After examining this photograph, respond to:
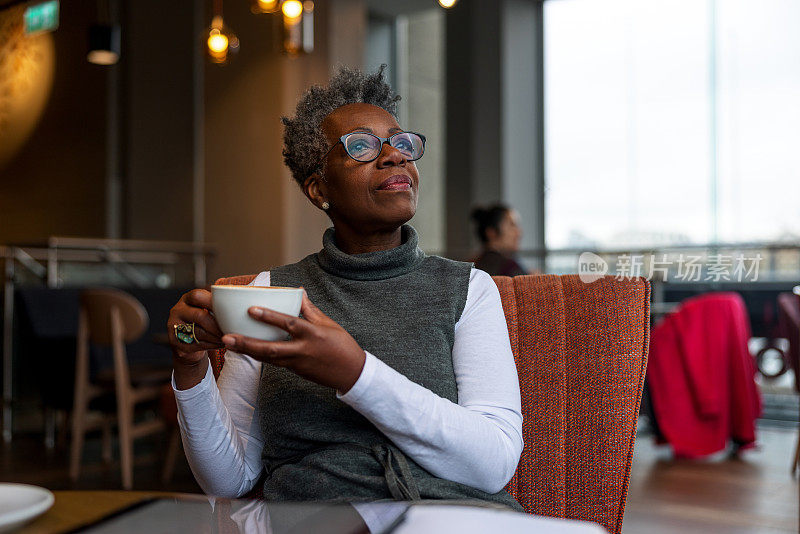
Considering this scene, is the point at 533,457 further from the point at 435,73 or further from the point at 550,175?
the point at 435,73

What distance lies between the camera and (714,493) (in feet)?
9.98

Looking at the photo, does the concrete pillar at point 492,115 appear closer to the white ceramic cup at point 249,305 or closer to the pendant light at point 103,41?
the pendant light at point 103,41

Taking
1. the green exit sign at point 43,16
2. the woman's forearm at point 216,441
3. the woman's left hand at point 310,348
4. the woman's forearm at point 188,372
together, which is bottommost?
the woman's forearm at point 216,441

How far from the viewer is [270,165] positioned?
18.1 ft

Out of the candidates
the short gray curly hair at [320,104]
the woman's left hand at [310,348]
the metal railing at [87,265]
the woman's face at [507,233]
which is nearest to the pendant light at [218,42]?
the metal railing at [87,265]

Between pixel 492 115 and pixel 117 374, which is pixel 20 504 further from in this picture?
pixel 492 115

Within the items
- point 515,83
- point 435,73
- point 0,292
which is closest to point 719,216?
point 515,83

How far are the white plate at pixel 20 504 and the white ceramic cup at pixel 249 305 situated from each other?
0.22 meters

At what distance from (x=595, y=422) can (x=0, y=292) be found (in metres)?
4.76

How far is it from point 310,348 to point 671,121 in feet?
22.6

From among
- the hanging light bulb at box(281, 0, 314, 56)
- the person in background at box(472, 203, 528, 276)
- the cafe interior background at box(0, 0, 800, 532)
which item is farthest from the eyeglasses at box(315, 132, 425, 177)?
the cafe interior background at box(0, 0, 800, 532)

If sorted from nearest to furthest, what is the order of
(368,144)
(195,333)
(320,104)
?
(195,333)
(368,144)
(320,104)

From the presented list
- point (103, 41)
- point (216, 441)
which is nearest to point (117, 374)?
point (216, 441)

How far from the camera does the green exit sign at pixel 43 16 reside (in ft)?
23.6
